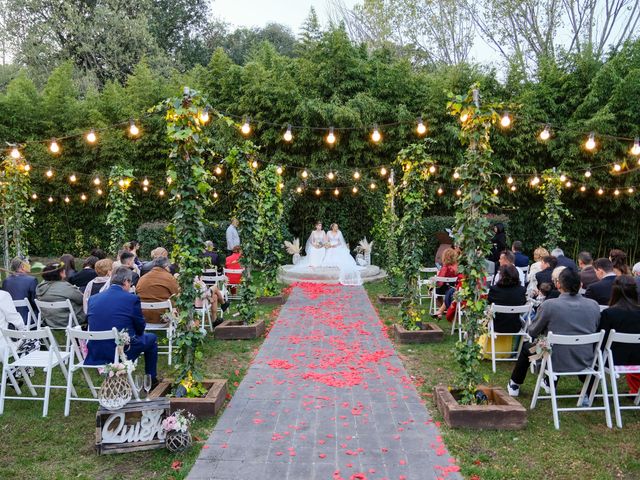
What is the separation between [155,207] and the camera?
53.6 ft

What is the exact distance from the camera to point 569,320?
4.46 m

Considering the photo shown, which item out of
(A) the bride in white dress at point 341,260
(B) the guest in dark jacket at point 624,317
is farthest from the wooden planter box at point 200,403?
(A) the bride in white dress at point 341,260

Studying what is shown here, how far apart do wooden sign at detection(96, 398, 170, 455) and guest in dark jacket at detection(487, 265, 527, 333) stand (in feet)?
12.6

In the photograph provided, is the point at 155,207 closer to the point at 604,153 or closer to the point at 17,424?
the point at 17,424

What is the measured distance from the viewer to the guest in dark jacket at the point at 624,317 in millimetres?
4461

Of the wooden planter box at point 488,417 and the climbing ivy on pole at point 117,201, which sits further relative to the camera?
the climbing ivy on pole at point 117,201

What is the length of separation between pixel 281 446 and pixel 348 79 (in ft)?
47.3

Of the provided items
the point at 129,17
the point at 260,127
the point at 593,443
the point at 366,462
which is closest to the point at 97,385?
the point at 366,462

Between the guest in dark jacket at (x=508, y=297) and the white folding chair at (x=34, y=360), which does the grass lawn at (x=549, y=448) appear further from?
the white folding chair at (x=34, y=360)

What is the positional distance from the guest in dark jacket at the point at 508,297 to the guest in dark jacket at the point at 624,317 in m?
1.20

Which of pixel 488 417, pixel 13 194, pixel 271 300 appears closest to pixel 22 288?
pixel 13 194

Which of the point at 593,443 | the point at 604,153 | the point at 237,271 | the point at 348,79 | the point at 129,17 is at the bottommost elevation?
the point at 593,443

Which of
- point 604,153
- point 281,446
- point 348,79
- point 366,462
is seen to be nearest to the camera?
point 366,462

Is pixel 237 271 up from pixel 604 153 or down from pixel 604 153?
down
